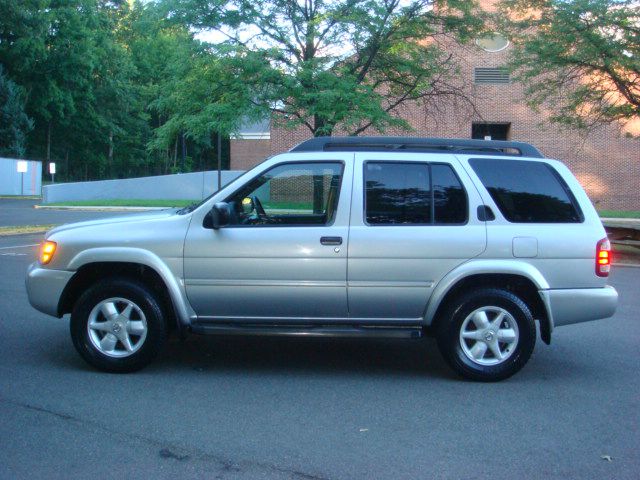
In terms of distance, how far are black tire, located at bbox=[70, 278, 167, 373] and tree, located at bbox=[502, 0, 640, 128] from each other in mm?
13567

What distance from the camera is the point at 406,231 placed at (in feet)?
19.3

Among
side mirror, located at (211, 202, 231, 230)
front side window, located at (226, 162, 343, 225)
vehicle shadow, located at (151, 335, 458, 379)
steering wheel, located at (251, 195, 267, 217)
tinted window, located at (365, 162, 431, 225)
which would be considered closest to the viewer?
side mirror, located at (211, 202, 231, 230)

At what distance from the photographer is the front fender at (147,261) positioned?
19.2ft

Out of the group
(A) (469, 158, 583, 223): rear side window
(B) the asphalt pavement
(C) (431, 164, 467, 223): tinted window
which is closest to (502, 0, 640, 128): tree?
(B) the asphalt pavement

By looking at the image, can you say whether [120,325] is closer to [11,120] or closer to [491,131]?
[491,131]

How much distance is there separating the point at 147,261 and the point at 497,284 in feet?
9.61

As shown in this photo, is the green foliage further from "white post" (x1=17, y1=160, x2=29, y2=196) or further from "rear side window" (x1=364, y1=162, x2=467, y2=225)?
"rear side window" (x1=364, y1=162, x2=467, y2=225)

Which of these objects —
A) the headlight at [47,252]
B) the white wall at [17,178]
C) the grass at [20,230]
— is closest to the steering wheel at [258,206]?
the headlight at [47,252]

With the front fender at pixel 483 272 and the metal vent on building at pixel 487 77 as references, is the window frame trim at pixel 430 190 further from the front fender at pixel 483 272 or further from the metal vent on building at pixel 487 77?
the metal vent on building at pixel 487 77

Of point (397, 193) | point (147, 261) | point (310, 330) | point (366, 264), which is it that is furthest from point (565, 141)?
point (147, 261)

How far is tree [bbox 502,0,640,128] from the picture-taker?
1602 centimetres

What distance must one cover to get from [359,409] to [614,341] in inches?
148

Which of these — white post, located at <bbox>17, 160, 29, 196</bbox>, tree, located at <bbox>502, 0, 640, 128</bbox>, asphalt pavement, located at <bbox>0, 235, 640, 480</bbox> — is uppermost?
tree, located at <bbox>502, 0, 640, 128</bbox>

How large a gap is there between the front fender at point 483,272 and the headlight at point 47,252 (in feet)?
10.5
